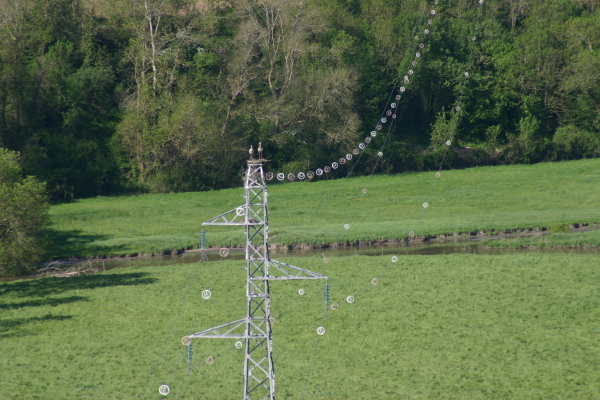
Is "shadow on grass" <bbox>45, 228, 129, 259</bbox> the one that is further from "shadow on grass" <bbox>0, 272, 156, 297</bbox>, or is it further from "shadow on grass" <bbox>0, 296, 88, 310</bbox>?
"shadow on grass" <bbox>0, 296, 88, 310</bbox>

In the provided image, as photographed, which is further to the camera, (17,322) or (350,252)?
(350,252)

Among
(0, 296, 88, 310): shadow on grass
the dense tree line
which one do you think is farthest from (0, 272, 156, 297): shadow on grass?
the dense tree line

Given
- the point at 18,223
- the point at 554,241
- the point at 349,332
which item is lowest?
the point at 554,241

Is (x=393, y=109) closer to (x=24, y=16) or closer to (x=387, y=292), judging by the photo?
(x=24, y=16)

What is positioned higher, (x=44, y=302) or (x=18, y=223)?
(x=18, y=223)

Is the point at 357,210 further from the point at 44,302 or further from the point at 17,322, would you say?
the point at 17,322

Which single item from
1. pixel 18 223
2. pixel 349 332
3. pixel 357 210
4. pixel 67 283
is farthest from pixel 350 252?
pixel 18 223

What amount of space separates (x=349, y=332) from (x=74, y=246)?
32.9 metres

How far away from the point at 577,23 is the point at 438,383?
3203 inches

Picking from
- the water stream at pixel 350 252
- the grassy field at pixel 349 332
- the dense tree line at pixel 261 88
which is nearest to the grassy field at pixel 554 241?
the water stream at pixel 350 252

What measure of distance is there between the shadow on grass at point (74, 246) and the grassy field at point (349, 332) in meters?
7.88

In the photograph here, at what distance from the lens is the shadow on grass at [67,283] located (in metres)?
46.8

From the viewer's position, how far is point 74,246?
60.0 metres

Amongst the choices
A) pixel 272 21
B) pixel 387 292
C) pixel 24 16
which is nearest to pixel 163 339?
pixel 387 292
